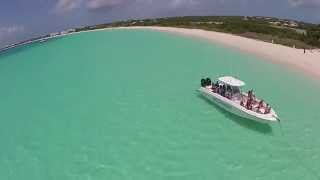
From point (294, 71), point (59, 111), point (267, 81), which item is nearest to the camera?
point (59, 111)

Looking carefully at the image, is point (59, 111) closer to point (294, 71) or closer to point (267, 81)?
point (267, 81)

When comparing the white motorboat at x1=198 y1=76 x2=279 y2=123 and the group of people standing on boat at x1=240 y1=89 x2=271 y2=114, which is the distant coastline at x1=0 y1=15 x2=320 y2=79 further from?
the group of people standing on boat at x1=240 y1=89 x2=271 y2=114

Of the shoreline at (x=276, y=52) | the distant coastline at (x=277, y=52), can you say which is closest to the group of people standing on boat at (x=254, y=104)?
the shoreline at (x=276, y=52)

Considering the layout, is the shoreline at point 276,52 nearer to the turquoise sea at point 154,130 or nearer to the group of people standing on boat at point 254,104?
the turquoise sea at point 154,130

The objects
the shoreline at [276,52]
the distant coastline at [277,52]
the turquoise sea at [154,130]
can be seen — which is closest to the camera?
the turquoise sea at [154,130]

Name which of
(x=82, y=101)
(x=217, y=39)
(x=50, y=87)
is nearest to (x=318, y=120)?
(x=82, y=101)

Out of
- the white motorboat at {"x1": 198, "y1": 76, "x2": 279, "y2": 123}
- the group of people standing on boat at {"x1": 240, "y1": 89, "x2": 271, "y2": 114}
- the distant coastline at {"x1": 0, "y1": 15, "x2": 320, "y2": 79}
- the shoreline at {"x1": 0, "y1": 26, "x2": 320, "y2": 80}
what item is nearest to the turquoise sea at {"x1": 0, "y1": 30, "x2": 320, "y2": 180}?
the white motorboat at {"x1": 198, "y1": 76, "x2": 279, "y2": 123}
